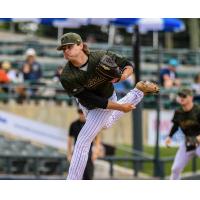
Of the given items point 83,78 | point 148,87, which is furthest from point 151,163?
point 83,78

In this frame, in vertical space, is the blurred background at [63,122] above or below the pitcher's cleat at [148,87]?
below

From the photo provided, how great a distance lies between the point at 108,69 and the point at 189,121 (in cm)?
321

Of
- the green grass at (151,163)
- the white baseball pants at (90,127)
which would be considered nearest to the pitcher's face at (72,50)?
the white baseball pants at (90,127)

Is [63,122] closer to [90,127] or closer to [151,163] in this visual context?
[151,163]

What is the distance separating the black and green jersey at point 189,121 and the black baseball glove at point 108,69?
298cm

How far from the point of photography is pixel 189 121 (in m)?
11.8

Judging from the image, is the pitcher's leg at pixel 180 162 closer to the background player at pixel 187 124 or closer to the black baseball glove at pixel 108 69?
the background player at pixel 187 124

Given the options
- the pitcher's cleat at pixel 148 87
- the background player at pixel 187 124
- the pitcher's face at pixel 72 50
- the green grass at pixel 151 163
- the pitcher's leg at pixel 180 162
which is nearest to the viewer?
the pitcher's face at pixel 72 50

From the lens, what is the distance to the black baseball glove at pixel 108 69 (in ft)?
29.2

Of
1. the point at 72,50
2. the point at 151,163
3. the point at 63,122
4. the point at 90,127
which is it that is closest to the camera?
the point at 72,50
